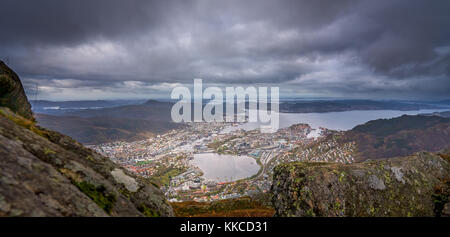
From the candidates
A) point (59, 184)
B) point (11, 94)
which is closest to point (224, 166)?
point (11, 94)

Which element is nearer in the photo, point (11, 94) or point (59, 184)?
point (59, 184)

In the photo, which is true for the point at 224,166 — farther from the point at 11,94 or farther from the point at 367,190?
the point at 367,190

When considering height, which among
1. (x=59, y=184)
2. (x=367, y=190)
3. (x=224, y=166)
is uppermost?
(x=59, y=184)

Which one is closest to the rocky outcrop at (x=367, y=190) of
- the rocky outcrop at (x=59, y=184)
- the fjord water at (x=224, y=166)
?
the rocky outcrop at (x=59, y=184)

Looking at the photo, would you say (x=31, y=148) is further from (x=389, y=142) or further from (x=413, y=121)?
(x=413, y=121)

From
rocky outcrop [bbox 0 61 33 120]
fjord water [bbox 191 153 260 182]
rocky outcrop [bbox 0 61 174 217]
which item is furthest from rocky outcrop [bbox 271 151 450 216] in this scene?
fjord water [bbox 191 153 260 182]

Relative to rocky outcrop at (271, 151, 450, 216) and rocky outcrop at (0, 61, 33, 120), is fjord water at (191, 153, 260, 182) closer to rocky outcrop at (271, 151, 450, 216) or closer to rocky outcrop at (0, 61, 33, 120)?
rocky outcrop at (0, 61, 33, 120)
